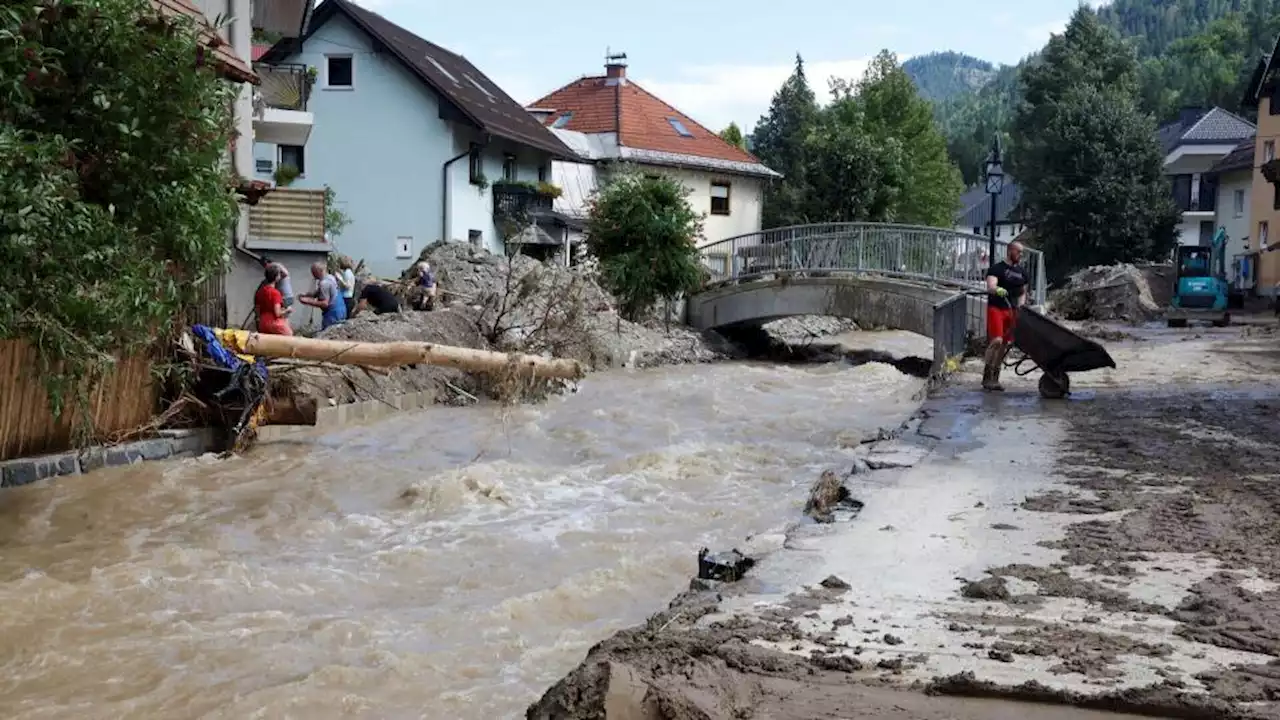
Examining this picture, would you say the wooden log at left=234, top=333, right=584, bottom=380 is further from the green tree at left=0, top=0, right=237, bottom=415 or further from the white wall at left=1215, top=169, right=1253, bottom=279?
the white wall at left=1215, top=169, right=1253, bottom=279

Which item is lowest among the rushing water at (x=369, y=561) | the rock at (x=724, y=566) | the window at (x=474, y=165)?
the rushing water at (x=369, y=561)

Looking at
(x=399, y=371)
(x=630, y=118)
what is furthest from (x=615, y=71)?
(x=399, y=371)

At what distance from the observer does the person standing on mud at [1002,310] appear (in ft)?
47.3

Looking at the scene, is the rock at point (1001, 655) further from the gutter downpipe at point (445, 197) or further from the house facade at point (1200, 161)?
the house facade at point (1200, 161)

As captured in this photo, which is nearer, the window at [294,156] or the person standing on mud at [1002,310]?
the person standing on mud at [1002,310]

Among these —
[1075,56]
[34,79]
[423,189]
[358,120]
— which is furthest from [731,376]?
[1075,56]

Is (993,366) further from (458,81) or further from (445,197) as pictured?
(458,81)

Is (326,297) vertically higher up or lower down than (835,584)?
higher up

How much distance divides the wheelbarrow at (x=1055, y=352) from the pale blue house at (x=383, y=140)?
20.5 m

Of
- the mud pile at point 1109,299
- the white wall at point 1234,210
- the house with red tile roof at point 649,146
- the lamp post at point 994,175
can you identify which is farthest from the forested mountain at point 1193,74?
the lamp post at point 994,175

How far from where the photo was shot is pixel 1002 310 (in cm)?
1441

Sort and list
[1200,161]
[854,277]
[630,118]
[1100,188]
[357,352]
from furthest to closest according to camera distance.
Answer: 1. [1200,161]
2. [1100,188]
3. [630,118]
4. [854,277]
5. [357,352]

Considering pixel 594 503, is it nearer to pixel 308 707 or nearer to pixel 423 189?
pixel 308 707

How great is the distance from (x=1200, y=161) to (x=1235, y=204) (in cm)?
1463
